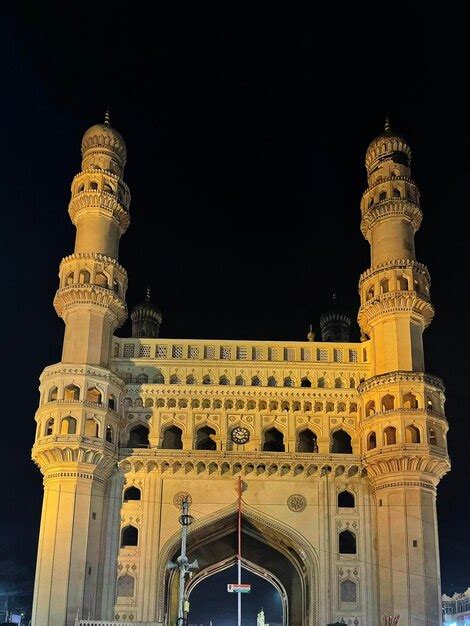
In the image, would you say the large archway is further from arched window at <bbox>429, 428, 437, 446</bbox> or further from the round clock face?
arched window at <bbox>429, 428, 437, 446</bbox>

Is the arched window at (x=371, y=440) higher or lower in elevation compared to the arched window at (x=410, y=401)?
lower

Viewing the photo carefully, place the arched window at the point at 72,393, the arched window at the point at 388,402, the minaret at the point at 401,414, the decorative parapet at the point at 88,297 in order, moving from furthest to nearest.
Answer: the decorative parapet at the point at 88,297, the arched window at the point at 388,402, the arched window at the point at 72,393, the minaret at the point at 401,414

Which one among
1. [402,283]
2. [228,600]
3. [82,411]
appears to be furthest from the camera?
[228,600]

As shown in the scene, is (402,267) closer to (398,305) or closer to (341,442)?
(398,305)

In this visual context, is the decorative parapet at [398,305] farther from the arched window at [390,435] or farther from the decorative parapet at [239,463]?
the decorative parapet at [239,463]

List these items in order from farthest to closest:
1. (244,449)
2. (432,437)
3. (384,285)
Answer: (384,285), (244,449), (432,437)

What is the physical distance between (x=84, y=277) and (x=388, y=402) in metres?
13.3

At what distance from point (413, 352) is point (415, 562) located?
323 inches

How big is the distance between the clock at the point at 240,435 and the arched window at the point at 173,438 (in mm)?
2292

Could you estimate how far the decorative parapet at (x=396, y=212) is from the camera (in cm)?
3822

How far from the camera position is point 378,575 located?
33.2 m

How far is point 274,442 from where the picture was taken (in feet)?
125

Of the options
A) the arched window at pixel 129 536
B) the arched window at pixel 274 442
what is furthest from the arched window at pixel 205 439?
the arched window at pixel 129 536

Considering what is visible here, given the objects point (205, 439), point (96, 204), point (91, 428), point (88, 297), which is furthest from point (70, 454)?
point (96, 204)
